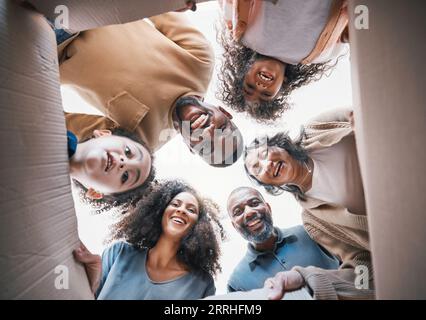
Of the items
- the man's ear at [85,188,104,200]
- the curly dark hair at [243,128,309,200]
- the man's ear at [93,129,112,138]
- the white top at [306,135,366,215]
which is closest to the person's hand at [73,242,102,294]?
the man's ear at [85,188,104,200]

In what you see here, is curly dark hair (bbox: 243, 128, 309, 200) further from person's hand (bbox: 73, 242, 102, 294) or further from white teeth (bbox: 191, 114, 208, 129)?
person's hand (bbox: 73, 242, 102, 294)

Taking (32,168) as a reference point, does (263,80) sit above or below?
above

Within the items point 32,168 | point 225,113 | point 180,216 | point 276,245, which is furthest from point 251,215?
point 32,168

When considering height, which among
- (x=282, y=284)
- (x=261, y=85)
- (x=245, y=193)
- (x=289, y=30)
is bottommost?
(x=282, y=284)

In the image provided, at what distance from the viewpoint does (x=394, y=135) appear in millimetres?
851

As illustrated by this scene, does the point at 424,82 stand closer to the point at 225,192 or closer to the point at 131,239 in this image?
the point at 225,192

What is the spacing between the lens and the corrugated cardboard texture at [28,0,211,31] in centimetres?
95

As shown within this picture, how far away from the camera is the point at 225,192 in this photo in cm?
141

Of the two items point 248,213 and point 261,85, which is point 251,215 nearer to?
point 248,213

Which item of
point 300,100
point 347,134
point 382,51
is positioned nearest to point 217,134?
point 300,100

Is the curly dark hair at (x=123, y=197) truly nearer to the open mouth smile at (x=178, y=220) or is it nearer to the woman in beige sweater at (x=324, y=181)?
the open mouth smile at (x=178, y=220)

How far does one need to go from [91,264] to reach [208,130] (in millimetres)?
570

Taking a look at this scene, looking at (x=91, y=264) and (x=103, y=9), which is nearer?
(x=103, y=9)
